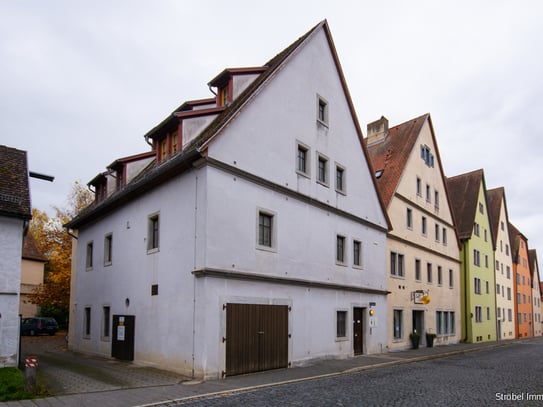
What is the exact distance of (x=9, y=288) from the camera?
14.2 meters

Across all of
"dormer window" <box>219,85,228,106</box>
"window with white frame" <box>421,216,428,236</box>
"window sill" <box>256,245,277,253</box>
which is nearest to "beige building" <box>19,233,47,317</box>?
"dormer window" <box>219,85,228,106</box>

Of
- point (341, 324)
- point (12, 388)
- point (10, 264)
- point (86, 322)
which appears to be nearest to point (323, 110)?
point (341, 324)

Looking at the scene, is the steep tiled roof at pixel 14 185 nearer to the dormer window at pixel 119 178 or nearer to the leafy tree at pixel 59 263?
the dormer window at pixel 119 178

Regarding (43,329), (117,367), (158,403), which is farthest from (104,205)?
(43,329)

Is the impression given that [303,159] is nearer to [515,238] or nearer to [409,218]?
[409,218]

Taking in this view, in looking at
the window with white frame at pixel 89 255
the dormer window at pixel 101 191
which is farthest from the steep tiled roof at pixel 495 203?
the window with white frame at pixel 89 255

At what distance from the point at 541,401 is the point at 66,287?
3106cm

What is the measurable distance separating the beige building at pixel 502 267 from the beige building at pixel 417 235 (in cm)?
1263

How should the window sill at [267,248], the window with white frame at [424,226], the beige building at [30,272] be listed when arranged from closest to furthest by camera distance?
the window sill at [267,248] → the window with white frame at [424,226] → the beige building at [30,272]

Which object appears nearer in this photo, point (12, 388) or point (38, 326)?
point (12, 388)

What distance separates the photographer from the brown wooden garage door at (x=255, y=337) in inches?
628

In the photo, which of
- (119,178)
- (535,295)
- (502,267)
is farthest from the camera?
(535,295)

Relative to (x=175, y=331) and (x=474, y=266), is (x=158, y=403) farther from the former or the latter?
(x=474, y=266)

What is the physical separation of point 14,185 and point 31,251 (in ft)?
110
